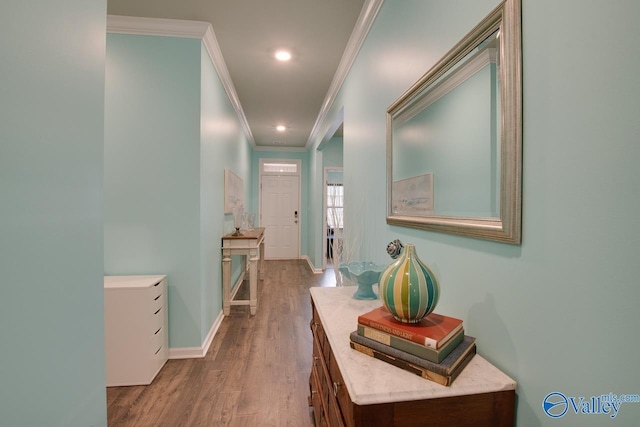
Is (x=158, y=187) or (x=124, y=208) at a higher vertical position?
(x=158, y=187)

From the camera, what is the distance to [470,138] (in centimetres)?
99

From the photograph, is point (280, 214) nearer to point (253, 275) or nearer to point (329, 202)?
point (329, 202)

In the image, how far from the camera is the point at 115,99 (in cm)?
226

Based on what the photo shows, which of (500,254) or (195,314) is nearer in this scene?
(500,254)

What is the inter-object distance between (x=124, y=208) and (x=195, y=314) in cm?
103

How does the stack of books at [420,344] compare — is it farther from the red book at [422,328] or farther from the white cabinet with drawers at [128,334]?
the white cabinet with drawers at [128,334]

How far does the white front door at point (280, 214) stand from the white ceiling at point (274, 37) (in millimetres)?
2898

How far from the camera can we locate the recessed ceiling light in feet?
8.99

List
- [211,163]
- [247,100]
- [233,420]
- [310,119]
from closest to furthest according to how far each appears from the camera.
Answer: [233,420] < [211,163] < [247,100] < [310,119]

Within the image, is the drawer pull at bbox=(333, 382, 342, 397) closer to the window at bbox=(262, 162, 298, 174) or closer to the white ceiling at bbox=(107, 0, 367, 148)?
the white ceiling at bbox=(107, 0, 367, 148)

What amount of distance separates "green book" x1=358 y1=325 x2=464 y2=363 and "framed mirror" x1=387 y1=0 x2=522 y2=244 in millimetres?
324

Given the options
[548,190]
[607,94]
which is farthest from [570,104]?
[548,190]

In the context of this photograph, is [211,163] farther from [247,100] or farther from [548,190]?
[548,190]

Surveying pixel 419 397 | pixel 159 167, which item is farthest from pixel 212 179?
pixel 419 397
